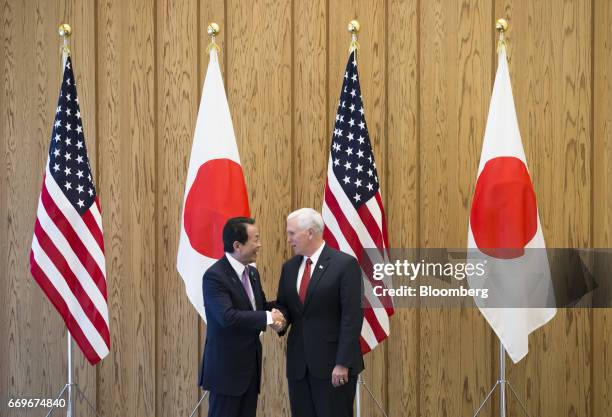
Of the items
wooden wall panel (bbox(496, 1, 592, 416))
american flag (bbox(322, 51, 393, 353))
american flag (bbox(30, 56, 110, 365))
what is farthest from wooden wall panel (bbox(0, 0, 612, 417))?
american flag (bbox(30, 56, 110, 365))

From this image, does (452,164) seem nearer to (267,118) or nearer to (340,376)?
(267,118)

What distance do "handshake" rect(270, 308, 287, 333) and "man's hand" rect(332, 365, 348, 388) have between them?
357 millimetres

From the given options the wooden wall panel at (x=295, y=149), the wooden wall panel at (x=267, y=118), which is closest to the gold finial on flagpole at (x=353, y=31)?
the wooden wall panel at (x=295, y=149)

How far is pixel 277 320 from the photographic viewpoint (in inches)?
147

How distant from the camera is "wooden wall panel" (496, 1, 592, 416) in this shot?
4977mm

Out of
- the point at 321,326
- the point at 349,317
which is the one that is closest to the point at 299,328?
the point at 321,326

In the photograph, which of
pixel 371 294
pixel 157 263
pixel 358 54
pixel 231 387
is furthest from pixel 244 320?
pixel 358 54

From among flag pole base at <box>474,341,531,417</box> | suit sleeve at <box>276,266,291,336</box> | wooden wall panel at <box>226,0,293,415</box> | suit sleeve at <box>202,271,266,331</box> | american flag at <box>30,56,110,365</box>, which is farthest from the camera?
wooden wall panel at <box>226,0,293,415</box>

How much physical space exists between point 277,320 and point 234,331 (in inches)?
9.4

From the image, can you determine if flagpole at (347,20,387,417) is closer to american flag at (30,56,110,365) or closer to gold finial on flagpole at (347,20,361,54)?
gold finial on flagpole at (347,20,361,54)

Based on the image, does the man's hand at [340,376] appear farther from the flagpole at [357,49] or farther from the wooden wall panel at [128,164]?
the wooden wall panel at [128,164]

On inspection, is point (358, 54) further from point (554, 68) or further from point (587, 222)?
point (587, 222)

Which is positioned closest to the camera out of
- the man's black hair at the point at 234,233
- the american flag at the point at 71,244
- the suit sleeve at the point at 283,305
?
the man's black hair at the point at 234,233

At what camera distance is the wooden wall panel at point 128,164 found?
16.8ft
